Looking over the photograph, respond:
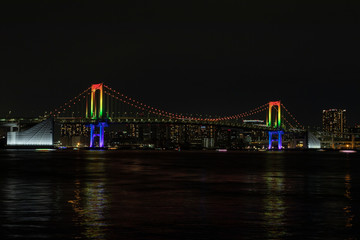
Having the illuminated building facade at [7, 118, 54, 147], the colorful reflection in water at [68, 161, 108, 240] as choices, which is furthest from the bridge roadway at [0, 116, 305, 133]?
the colorful reflection in water at [68, 161, 108, 240]

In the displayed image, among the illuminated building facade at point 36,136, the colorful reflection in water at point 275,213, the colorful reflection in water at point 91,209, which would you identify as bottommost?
the colorful reflection in water at point 275,213

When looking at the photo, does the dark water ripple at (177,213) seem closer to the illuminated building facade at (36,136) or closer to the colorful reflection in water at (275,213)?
the colorful reflection in water at (275,213)

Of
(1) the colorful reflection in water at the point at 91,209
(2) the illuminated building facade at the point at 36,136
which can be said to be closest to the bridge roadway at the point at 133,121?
(2) the illuminated building facade at the point at 36,136

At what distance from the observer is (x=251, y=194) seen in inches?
739

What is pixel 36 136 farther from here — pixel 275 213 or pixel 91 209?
pixel 275 213

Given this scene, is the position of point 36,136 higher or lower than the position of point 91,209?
higher

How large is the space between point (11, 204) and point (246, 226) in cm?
668

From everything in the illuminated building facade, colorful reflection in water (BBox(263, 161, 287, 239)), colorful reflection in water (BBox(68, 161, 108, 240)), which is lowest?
colorful reflection in water (BBox(263, 161, 287, 239))

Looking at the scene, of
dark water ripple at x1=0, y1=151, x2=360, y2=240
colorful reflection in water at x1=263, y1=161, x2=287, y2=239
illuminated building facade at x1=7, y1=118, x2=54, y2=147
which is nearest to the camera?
dark water ripple at x1=0, y1=151, x2=360, y2=240

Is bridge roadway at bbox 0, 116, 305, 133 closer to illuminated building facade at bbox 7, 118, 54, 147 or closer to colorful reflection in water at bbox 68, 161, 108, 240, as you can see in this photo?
illuminated building facade at bbox 7, 118, 54, 147

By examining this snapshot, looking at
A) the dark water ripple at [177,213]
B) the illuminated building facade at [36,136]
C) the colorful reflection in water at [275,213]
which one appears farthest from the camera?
the illuminated building facade at [36,136]

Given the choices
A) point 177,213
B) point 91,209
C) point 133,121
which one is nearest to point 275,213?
point 177,213

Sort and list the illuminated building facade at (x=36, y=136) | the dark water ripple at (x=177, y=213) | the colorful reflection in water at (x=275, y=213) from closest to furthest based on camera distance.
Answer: the dark water ripple at (x=177, y=213), the colorful reflection in water at (x=275, y=213), the illuminated building facade at (x=36, y=136)

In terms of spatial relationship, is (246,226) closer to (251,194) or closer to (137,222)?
(137,222)
